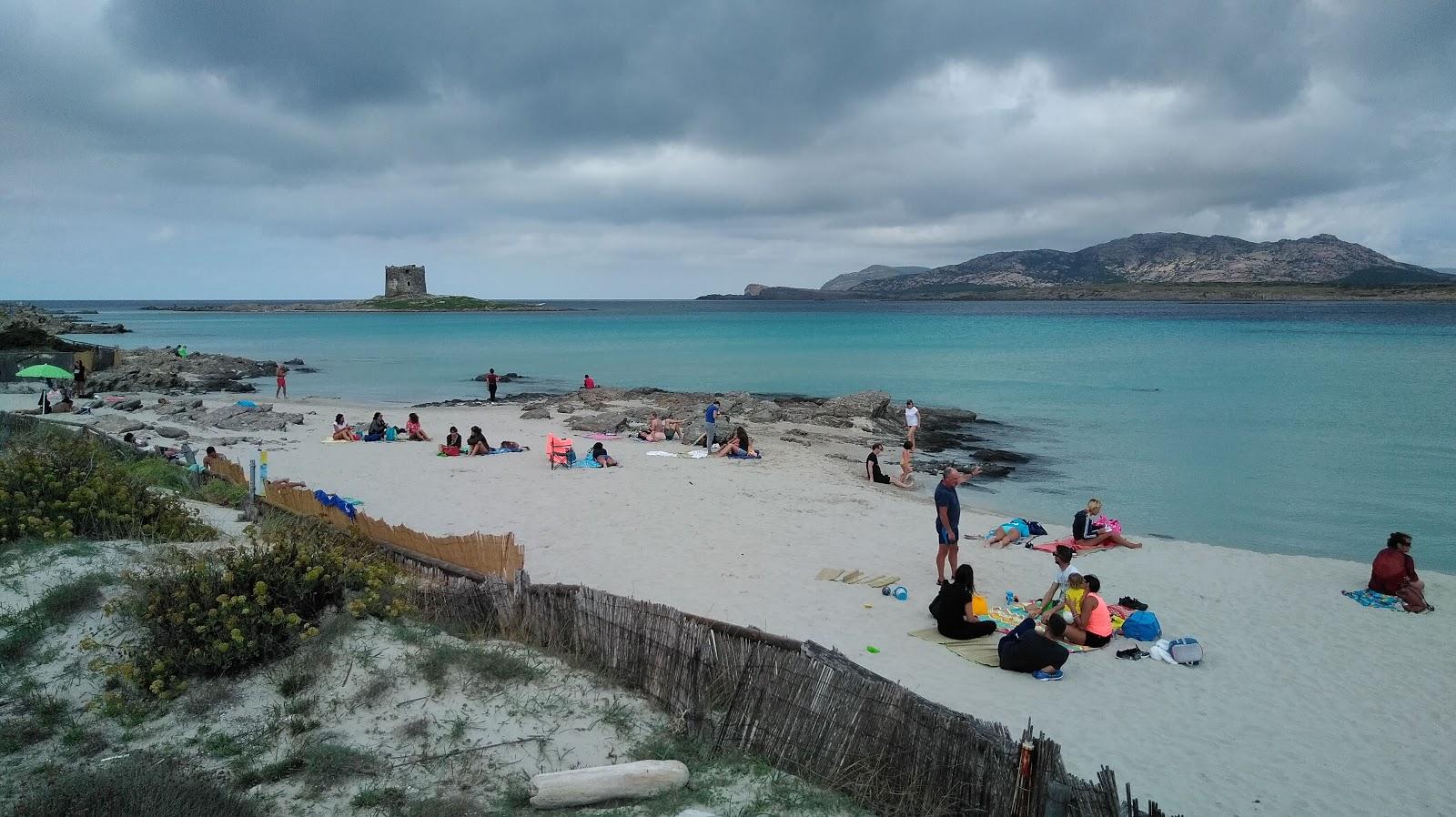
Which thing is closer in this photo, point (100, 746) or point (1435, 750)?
point (100, 746)

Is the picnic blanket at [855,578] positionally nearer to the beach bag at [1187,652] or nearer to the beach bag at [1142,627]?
the beach bag at [1142,627]

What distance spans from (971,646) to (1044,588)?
9.82ft

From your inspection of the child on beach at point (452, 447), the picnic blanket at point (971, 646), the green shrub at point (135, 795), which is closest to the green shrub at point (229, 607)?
the green shrub at point (135, 795)

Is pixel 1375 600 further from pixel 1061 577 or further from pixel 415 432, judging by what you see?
pixel 415 432

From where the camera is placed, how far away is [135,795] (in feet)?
14.7

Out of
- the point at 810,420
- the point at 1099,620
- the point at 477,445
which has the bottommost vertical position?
the point at 1099,620

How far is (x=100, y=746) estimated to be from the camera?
545 cm

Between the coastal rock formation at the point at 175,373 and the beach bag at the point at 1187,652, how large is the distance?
3767 centimetres

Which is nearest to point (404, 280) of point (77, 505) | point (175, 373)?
point (175, 373)

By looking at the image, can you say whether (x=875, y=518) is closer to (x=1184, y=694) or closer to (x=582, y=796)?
(x=1184, y=694)

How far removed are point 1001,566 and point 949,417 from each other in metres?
18.5

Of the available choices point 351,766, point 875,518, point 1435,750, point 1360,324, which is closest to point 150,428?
point 875,518

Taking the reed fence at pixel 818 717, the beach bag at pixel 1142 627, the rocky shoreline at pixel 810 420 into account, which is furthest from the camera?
the rocky shoreline at pixel 810 420

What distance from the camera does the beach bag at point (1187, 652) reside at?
8961 mm
